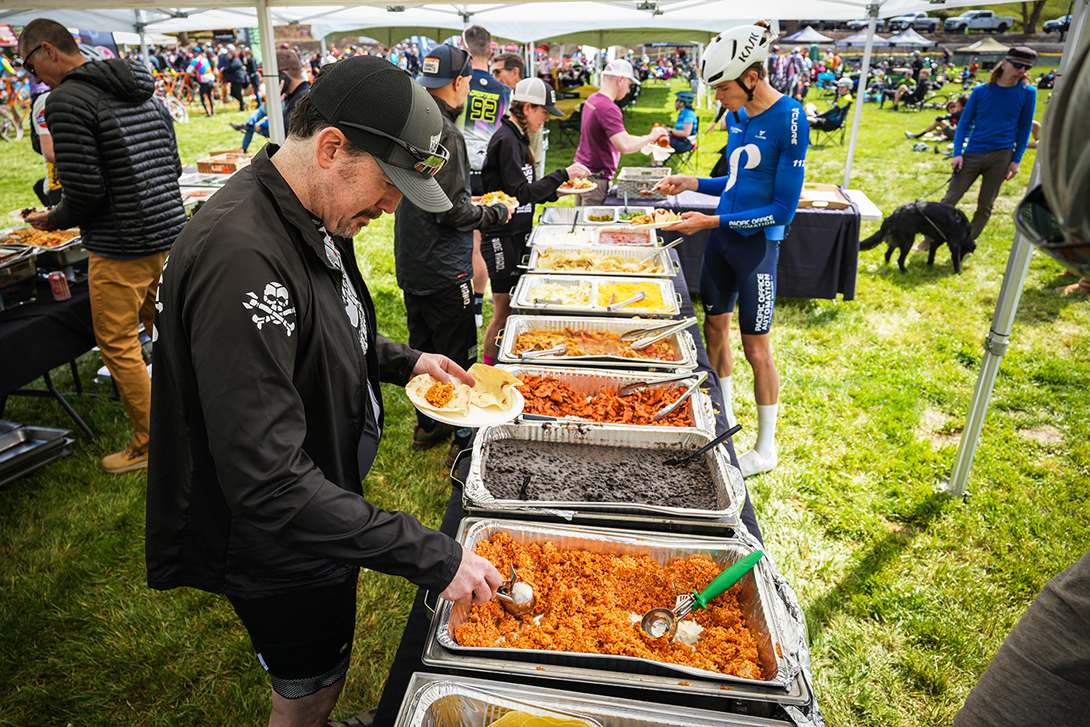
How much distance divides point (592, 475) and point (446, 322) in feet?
5.65

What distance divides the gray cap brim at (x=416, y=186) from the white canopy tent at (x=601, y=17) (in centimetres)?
235

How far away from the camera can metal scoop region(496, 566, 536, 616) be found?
1.55 meters

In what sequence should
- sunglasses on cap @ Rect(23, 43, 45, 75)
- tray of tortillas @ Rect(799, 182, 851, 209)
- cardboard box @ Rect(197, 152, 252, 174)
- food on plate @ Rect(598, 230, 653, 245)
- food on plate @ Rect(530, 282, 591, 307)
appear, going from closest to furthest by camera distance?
sunglasses on cap @ Rect(23, 43, 45, 75) < food on plate @ Rect(530, 282, 591, 307) < food on plate @ Rect(598, 230, 653, 245) < tray of tortillas @ Rect(799, 182, 851, 209) < cardboard box @ Rect(197, 152, 252, 174)

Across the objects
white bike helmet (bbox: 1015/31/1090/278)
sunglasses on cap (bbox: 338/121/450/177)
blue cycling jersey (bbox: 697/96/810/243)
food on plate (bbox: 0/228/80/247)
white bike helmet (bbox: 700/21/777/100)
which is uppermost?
→ white bike helmet (bbox: 700/21/777/100)

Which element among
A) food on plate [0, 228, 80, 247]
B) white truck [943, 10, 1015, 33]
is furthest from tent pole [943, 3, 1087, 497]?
white truck [943, 10, 1015, 33]

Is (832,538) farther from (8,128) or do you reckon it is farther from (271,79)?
(8,128)

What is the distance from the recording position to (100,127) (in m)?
3.01

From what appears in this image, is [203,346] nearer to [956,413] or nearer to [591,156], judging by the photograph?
[956,413]

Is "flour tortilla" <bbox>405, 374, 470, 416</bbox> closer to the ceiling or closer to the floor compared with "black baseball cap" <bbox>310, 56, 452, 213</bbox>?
closer to the floor

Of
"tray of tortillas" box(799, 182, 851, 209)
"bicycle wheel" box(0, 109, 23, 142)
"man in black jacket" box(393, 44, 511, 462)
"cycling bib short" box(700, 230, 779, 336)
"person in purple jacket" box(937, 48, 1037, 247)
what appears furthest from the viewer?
"bicycle wheel" box(0, 109, 23, 142)

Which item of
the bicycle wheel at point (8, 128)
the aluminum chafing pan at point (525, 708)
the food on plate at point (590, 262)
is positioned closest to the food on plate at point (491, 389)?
the aluminum chafing pan at point (525, 708)

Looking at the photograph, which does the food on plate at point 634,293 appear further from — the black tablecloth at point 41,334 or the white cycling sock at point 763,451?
the black tablecloth at point 41,334

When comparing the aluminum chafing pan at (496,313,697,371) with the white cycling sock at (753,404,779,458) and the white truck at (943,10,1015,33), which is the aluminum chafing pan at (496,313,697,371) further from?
the white truck at (943,10,1015,33)

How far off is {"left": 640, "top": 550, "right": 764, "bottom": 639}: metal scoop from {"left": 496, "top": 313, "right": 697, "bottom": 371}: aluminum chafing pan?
126 centimetres
